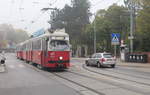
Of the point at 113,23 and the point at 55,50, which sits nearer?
the point at 55,50

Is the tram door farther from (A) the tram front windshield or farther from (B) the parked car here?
(B) the parked car

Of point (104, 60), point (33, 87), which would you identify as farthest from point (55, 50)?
point (33, 87)

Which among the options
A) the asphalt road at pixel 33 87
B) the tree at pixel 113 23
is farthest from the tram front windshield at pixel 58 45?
the tree at pixel 113 23

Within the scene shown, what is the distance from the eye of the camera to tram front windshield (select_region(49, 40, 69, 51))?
22016 millimetres

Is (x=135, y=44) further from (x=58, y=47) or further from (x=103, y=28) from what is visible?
(x=58, y=47)

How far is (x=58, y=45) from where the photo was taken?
22.3 meters

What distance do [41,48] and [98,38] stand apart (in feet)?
152

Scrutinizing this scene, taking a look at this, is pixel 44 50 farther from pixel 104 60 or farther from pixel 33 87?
pixel 33 87

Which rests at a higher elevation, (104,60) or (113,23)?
(113,23)

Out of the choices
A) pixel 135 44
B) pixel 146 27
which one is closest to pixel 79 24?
pixel 135 44

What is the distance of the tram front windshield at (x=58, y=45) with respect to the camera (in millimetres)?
22016

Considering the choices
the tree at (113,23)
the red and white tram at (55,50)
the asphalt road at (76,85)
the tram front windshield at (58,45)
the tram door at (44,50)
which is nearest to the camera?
the asphalt road at (76,85)

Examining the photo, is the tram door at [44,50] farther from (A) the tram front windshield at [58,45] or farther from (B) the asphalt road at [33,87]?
(B) the asphalt road at [33,87]

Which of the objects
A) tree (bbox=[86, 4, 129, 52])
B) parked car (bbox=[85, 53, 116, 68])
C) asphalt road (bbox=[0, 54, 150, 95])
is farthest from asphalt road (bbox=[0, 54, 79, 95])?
tree (bbox=[86, 4, 129, 52])
